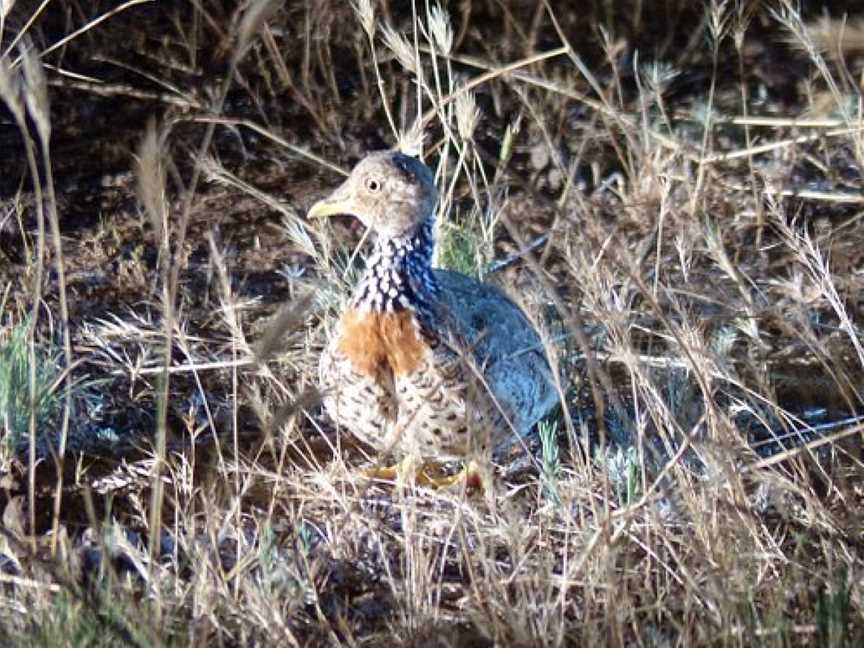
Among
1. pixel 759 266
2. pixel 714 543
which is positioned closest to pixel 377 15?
pixel 759 266

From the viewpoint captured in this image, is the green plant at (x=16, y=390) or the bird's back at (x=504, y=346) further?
the green plant at (x=16, y=390)

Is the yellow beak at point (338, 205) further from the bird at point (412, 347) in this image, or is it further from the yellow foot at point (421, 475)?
the yellow foot at point (421, 475)

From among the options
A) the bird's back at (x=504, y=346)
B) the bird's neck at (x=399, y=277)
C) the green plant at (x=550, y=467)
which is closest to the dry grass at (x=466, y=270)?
the green plant at (x=550, y=467)

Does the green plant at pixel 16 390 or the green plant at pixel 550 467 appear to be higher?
the green plant at pixel 16 390

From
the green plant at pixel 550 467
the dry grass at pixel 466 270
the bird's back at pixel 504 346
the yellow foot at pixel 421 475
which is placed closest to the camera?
the dry grass at pixel 466 270

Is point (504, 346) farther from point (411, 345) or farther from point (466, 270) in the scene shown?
point (466, 270)

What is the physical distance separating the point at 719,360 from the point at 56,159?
3894 mm

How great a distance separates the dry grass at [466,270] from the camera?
3986 mm

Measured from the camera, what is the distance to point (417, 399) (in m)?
4.98

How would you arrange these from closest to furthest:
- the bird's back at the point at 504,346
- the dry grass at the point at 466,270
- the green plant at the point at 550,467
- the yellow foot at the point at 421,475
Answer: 1. the dry grass at the point at 466,270
2. the green plant at the point at 550,467
3. the bird's back at the point at 504,346
4. the yellow foot at the point at 421,475

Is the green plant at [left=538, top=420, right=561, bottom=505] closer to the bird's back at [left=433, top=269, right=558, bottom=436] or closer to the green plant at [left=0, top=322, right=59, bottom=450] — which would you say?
the bird's back at [left=433, top=269, right=558, bottom=436]

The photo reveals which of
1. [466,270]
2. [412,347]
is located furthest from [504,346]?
[466,270]

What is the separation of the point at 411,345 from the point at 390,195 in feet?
1.58

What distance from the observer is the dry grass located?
3.99 meters
